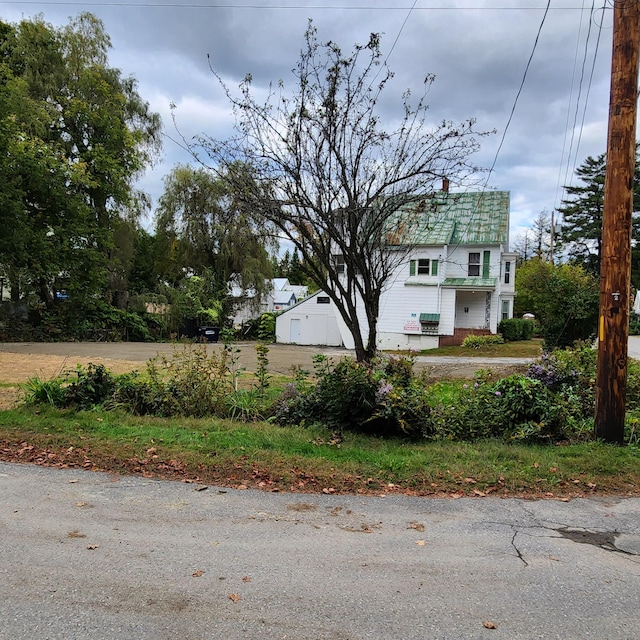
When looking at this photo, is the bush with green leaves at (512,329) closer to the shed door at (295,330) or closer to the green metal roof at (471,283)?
the green metal roof at (471,283)

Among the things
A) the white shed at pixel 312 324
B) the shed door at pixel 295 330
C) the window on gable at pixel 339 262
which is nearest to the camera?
the window on gable at pixel 339 262

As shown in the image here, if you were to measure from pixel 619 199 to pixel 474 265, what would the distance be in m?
22.4

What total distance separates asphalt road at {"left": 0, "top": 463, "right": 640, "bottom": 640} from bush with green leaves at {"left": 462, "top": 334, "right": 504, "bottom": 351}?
21.1m

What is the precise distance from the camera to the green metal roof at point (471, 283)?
2623 centimetres

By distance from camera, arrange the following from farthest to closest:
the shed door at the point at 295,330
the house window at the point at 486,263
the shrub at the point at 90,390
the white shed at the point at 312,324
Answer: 1. the shed door at the point at 295,330
2. the white shed at the point at 312,324
3. the house window at the point at 486,263
4. the shrub at the point at 90,390

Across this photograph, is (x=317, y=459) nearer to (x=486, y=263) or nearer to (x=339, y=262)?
(x=339, y=262)

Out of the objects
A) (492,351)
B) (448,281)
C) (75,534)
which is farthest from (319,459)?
(448,281)

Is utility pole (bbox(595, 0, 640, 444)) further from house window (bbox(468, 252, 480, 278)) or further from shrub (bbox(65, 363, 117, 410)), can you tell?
house window (bbox(468, 252, 480, 278))

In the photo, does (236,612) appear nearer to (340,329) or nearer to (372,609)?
(372,609)

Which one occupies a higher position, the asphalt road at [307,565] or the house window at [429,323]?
the house window at [429,323]

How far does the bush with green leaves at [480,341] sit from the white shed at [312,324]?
8082 millimetres

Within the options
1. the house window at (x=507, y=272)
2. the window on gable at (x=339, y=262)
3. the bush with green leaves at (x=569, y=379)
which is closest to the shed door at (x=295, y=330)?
the house window at (x=507, y=272)

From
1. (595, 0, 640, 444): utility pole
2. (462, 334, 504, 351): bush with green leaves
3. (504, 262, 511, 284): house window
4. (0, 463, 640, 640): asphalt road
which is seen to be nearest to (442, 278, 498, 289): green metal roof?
(462, 334, 504, 351): bush with green leaves

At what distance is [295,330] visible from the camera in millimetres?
31453
